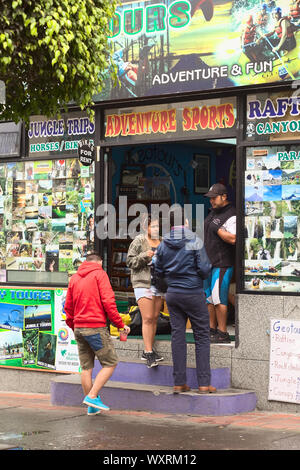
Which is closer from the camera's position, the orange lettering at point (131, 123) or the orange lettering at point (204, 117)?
the orange lettering at point (204, 117)

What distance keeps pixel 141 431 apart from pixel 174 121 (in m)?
4.22

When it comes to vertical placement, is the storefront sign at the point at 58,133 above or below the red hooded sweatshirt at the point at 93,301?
above

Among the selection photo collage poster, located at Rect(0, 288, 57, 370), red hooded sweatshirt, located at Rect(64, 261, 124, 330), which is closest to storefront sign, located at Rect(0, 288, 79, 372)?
photo collage poster, located at Rect(0, 288, 57, 370)

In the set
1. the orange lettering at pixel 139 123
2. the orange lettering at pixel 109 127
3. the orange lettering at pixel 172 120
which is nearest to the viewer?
the orange lettering at pixel 172 120

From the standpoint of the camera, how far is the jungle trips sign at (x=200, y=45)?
9.73m

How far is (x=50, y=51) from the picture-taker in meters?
8.60

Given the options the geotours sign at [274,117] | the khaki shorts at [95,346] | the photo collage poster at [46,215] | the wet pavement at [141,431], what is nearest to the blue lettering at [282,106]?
the geotours sign at [274,117]

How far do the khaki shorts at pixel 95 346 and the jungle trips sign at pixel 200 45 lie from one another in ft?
10.5

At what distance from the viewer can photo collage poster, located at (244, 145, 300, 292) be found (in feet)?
32.1

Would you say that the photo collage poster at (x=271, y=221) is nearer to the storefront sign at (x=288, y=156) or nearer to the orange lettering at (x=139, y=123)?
the storefront sign at (x=288, y=156)

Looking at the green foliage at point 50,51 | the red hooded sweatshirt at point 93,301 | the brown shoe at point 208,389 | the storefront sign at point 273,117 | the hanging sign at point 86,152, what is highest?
the green foliage at point 50,51

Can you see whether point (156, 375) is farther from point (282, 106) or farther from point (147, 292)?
point (282, 106)

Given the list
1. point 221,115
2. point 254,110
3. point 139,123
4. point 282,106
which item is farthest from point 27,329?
point 282,106

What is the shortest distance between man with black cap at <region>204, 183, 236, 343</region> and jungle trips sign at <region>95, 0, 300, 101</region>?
4.84ft
